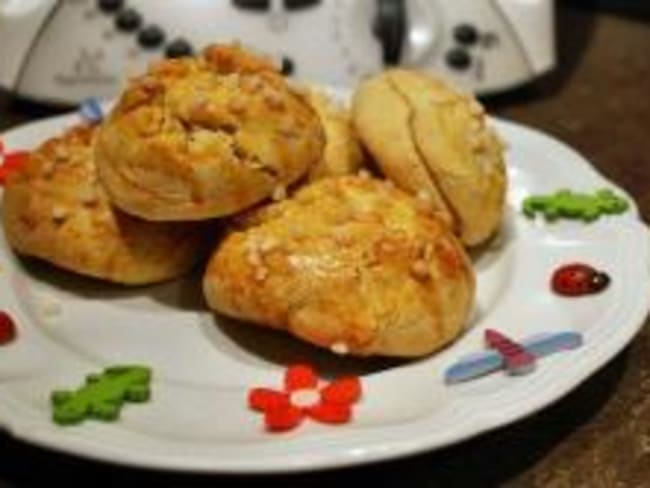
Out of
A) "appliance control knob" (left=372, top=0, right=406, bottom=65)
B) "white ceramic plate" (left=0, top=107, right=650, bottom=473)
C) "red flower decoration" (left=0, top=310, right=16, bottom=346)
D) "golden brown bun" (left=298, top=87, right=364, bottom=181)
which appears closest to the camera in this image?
"white ceramic plate" (left=0, top=107, right=650, bottom=473)

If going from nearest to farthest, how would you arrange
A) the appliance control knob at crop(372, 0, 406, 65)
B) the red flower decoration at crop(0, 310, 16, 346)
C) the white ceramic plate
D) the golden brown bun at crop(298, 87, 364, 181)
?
the white ceramic plate → the red flower decoration at crop(0, 310, 16, 346) → the golden brown bun at crop(298, 87, 364, 181) → the appliance control knob at crop(372, 0, 406, 65)

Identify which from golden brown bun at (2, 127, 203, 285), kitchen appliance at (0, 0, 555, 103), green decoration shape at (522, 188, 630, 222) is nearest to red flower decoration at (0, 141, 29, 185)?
golden brown bun at (2, 127, 203, 285)

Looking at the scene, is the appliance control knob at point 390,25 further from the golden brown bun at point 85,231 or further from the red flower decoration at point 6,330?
the red flower decoration at point 6,330

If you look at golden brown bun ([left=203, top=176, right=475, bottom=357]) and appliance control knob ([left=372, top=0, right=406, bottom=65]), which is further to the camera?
appliance control knob ([left=372, top=0, right=406, bottom=65])

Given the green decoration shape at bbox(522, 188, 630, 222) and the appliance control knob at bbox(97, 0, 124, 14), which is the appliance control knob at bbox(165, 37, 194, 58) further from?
the green decoration shape at bbox(522, 188, 630, 222)

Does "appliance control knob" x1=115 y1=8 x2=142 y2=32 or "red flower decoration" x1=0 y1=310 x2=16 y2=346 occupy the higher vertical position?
"red flower decoration" x1=0 y1=310 x2=16 y2=346

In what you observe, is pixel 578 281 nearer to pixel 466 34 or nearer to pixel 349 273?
pixel 349 273

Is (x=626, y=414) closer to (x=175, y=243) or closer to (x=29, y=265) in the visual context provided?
(x=175, y=243)
